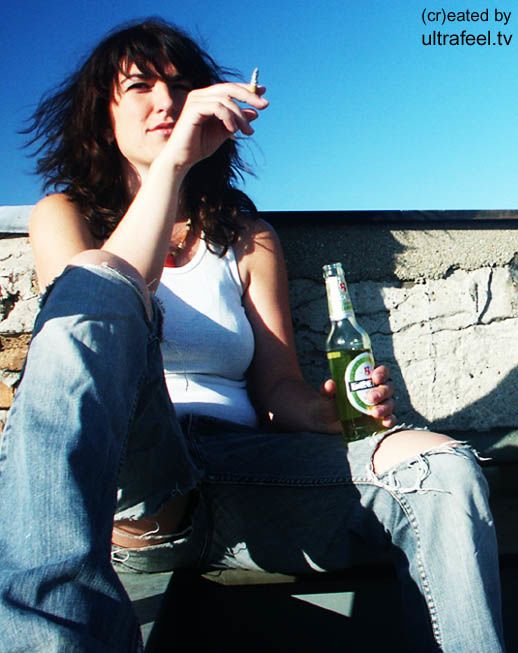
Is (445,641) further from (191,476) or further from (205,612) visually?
(205,612)

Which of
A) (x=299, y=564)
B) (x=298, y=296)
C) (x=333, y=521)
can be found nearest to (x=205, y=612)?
(x=299, y=564)

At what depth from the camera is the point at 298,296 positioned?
210 cm

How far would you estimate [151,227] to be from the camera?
1.29m

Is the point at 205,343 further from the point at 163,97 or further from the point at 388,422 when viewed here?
the point at 163,97

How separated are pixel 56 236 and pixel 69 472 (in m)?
0.86

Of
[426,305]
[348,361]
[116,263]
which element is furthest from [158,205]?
[426,305]

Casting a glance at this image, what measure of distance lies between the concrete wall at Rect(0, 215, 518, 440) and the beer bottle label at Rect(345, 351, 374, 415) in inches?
22.9

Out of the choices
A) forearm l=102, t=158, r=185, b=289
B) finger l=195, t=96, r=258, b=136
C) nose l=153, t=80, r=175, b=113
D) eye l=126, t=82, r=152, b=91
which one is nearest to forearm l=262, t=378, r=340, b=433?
forearm l=102, t=158, r=185, b=289

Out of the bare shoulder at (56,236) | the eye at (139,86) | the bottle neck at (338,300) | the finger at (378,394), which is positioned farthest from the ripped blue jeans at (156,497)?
the eye at (139,86)

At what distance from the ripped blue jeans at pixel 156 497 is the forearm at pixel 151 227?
0.38 ft

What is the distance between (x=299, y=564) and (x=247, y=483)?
210 mm

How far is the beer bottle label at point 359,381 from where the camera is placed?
1.45 m

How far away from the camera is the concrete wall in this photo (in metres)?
2.08

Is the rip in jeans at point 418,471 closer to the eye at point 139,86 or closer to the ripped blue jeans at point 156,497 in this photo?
the ripped blue jeans at point 156,497
